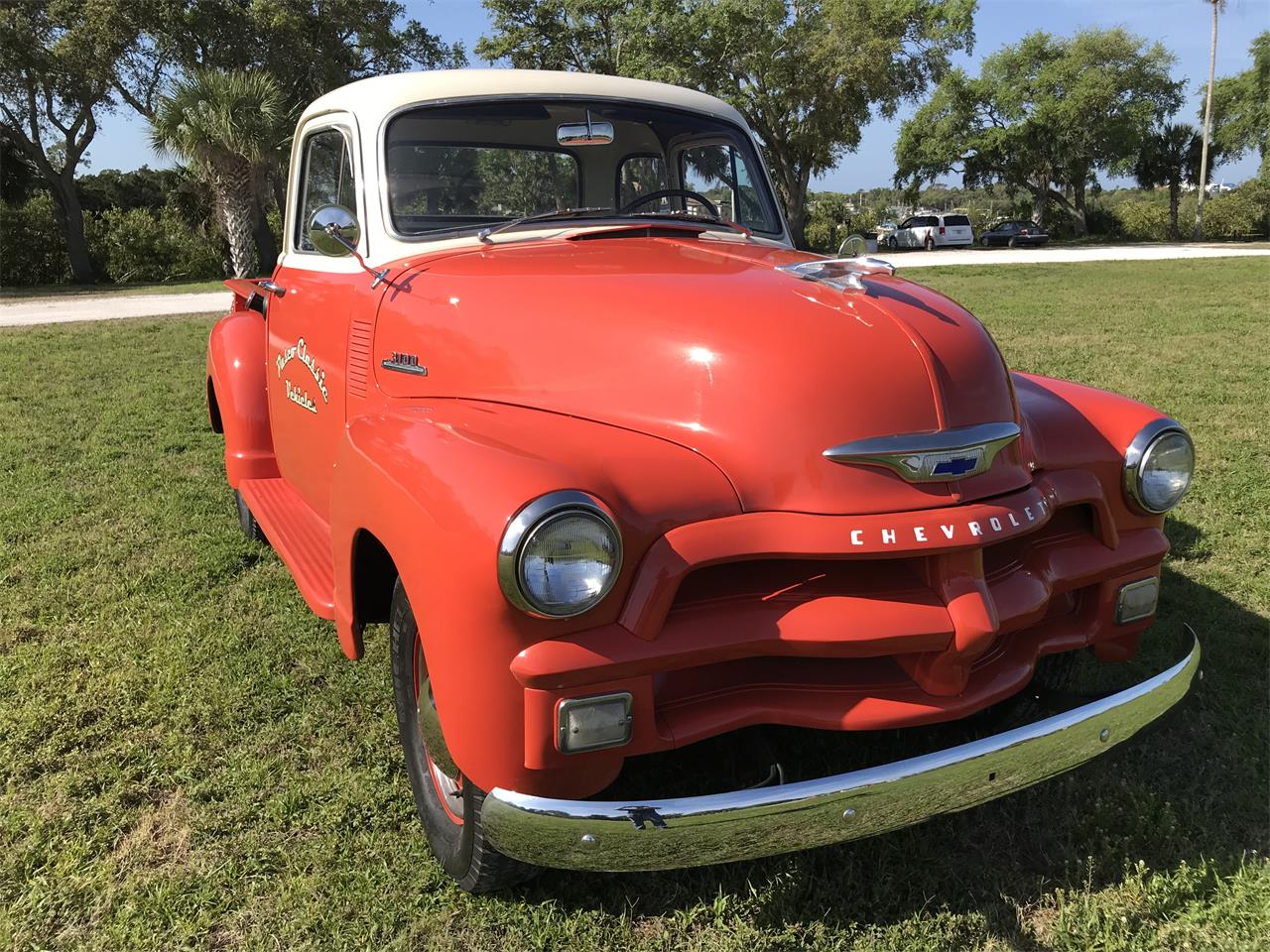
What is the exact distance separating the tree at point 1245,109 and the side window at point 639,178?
43399 millimetres

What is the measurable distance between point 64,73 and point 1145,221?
36461mm

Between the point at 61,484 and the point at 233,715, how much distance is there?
129 inches

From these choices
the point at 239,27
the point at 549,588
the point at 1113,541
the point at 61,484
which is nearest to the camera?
the point at 549,588

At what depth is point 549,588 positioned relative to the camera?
1684mm

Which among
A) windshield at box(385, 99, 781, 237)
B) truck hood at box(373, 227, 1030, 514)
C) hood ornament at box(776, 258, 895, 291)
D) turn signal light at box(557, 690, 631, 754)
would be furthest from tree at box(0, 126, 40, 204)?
turn signal light at box(557, 690, 631, 754)

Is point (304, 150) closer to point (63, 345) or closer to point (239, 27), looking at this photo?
point (63, 345)

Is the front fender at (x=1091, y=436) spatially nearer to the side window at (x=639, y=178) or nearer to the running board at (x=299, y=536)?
the side window at (x=639, y=178)

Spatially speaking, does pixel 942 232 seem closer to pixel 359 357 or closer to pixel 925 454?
pixel 359 357

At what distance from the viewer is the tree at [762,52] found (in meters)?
27.4

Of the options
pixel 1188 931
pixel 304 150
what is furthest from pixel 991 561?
pixel 304 150

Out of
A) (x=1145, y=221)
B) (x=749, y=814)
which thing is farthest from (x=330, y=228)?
(x=1145, y=221)

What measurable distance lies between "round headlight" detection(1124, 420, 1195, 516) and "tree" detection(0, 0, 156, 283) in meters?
26.1

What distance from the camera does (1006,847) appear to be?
2.36 metres

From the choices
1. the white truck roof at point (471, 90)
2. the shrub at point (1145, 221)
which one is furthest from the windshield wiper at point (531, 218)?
the shrub at point (1145, 221)
